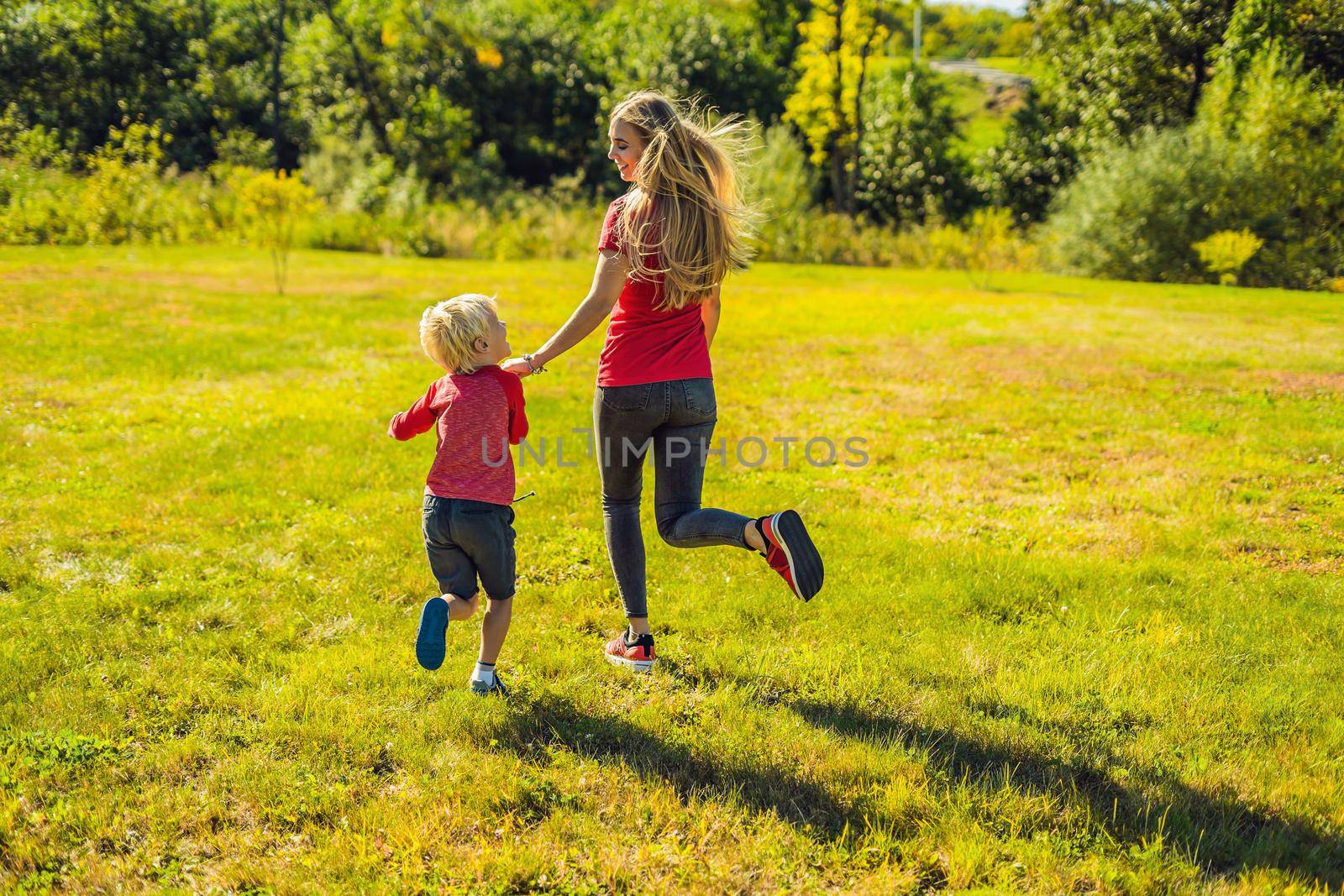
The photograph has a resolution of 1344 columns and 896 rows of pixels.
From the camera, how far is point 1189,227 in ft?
68.0

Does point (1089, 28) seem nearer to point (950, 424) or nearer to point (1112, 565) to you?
point (950, 424)

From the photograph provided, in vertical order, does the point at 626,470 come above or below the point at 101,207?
below

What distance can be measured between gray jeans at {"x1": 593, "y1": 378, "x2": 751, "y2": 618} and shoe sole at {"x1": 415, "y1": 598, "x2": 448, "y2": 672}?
902 millimetres

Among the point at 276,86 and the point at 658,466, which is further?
the point at 276,86

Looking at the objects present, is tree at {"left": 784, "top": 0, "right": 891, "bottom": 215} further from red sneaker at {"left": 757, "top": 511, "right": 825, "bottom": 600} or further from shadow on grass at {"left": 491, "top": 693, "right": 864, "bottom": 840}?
shadow on grass at {"left": 491, "top": 693, "right": 864, "bottom": 840}

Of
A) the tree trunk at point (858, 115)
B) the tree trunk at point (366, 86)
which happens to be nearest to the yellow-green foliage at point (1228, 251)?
the tree trunk at point (858, 115)

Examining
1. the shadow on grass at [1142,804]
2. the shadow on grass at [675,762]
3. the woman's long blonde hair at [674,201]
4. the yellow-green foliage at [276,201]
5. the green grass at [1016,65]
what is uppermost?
the green grass at [1016,65]

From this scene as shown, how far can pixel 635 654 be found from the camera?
4309mm

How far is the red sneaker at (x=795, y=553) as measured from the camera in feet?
12.1

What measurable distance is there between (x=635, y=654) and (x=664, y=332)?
4.73ft

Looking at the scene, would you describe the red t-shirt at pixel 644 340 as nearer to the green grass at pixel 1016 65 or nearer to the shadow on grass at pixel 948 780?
the shadow on grass at pixel 948 780

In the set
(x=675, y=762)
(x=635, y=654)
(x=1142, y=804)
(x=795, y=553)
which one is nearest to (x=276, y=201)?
(x=635, y=654)

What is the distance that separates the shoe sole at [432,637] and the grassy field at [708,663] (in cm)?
37

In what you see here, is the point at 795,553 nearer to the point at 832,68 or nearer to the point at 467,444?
Answer: the point at 467,444
